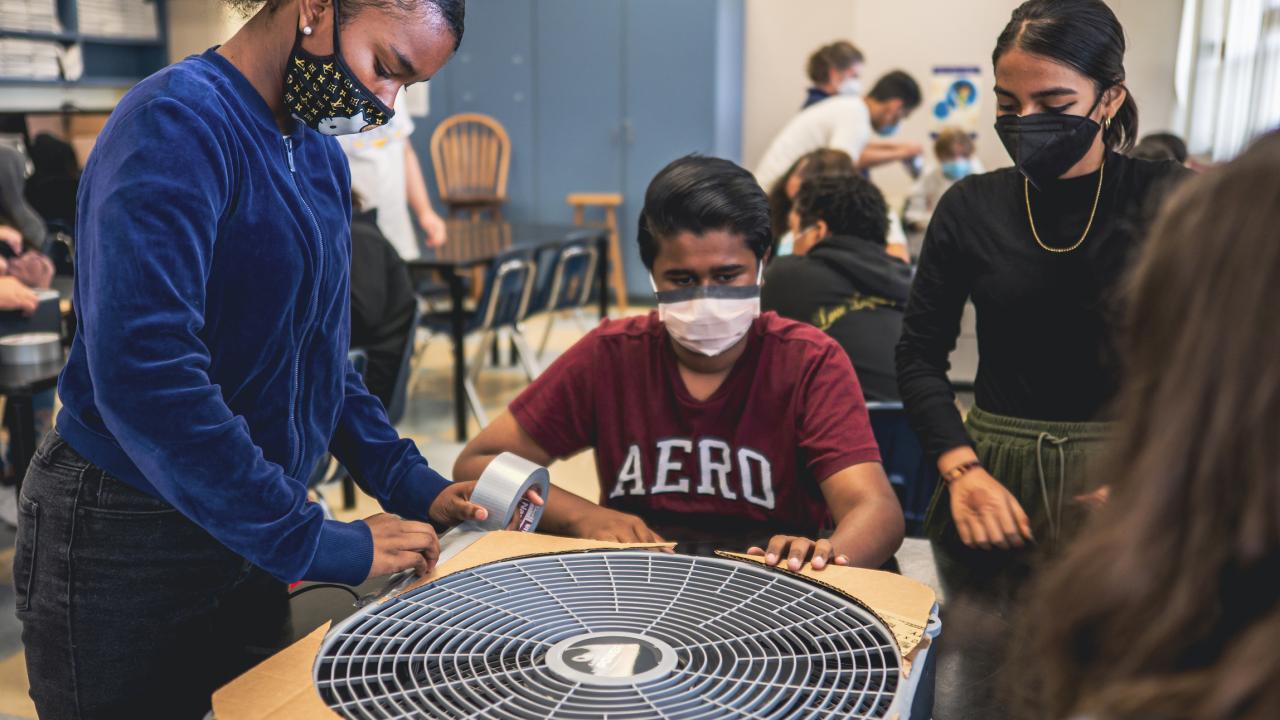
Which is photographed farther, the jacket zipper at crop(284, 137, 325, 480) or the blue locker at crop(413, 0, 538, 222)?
the blue locker at crop(413, 0, 538, 222)

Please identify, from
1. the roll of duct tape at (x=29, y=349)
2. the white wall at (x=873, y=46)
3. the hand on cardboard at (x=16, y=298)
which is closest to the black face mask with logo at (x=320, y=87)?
the roll of duct tape at (x=29, y=349)

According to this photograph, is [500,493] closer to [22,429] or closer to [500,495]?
[500,495]

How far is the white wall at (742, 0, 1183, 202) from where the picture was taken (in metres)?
6.69

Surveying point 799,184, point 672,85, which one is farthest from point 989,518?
point 672,85

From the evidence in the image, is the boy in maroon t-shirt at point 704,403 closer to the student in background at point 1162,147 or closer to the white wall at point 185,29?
the student in background at point 1162,147

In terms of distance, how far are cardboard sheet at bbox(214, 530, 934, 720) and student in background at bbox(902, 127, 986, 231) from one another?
4513 millimetres

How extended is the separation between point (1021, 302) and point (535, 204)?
607 cm

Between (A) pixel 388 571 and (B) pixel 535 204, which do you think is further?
(B) pixel 535 204

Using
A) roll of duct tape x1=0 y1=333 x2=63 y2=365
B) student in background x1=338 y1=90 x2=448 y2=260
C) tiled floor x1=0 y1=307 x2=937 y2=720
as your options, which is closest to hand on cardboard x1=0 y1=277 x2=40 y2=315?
roll of duct tape x1=0 y1=333 x2=63 y2=365

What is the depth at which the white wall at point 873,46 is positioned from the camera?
263 inches

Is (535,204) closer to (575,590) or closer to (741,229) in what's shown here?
(741,229)

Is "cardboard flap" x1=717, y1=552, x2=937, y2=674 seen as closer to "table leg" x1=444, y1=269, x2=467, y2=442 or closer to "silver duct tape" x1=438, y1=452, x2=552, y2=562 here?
"silver duct tape" x1=438, y1=452, x2=552, y2=562

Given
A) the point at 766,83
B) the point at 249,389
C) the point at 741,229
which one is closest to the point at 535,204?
the point at 766,83

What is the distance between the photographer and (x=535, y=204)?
732 cm
